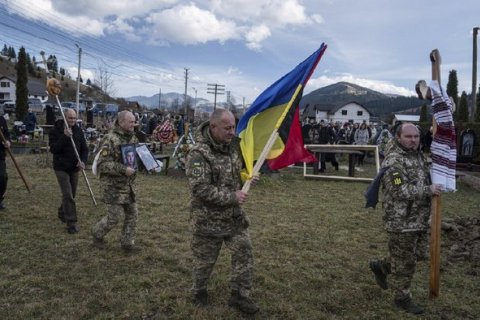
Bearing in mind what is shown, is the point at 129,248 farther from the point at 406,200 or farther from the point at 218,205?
the point at 406,200

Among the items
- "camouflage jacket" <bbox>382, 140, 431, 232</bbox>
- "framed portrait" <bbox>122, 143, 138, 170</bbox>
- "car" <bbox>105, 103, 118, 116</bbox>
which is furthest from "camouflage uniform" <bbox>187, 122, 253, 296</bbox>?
"car" <bbox>105, 103, 118, 116</bbox>

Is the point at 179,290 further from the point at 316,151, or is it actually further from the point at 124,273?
the point at 316,151

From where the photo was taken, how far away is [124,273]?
4.73m

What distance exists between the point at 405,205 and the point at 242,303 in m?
1.91

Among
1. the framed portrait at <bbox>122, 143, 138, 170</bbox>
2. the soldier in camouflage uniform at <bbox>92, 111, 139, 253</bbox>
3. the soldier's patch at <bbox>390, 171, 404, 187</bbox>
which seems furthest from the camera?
the framed portrait at <bbox>122, 143, 138, 170</bbox>

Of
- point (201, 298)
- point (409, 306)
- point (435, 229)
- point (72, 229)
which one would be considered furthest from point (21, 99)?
point (435, 229)

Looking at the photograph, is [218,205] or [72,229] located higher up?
[218,205]

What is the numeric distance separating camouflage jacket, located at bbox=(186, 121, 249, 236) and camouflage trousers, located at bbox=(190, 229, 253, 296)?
3.8 inches

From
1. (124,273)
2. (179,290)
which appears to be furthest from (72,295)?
(179,290)

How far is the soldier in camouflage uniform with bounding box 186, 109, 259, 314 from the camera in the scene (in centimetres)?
339

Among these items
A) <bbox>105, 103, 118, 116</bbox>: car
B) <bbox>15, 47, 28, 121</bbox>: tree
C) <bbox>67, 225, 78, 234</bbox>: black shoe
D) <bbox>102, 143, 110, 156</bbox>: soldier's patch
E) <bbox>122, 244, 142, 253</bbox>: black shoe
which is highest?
<bbox>105, 103, 118, 116</bbox>: car

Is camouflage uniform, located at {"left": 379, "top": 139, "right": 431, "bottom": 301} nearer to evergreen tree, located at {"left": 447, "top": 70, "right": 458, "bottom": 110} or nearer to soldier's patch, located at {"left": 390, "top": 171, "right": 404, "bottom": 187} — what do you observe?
soldier's patch, located at {"left": 390, "top": 171, "right": 404, "bottom": 187}

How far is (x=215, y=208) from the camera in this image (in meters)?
3.58

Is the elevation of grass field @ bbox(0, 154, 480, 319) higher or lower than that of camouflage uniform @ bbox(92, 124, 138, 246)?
lower
